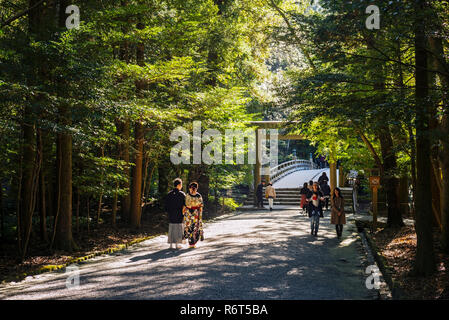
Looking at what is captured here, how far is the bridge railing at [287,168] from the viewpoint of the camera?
31.7 m

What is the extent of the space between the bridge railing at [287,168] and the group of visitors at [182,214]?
20745 millimetres

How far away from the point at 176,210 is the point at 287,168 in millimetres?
26662

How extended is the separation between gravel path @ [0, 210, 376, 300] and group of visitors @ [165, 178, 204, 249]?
35 centimetres

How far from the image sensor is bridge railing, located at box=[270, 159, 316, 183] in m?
31.7

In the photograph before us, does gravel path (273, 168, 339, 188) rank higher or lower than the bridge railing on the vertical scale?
lower

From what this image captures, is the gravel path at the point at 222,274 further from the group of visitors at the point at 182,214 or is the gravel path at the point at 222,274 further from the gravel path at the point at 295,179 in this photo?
the gravel path at the point at 295,179

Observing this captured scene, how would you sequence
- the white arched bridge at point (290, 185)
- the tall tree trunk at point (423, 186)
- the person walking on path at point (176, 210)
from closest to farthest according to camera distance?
the tall tree trunk at point (423, 186), the person walking on path at point (176, 210), the white arched bridge at point (290, 185)

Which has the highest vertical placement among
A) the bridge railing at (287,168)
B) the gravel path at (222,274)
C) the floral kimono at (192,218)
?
the bridge railing at (287,168)

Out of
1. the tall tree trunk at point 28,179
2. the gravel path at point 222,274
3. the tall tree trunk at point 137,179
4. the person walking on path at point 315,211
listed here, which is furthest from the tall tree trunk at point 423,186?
the tall tree trunk at point 137,179

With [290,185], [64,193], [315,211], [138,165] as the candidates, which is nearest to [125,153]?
[138,165]

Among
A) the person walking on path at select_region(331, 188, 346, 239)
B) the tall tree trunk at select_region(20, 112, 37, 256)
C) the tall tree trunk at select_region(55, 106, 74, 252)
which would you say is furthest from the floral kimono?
the person walking on path at select_region(331, 188, 346, 239)

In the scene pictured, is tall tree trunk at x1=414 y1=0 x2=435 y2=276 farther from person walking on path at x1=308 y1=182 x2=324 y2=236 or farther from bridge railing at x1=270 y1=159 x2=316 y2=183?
bridge railing at x1=270 y1=159 x2=316 y2=183

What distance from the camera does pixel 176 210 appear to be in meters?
10.3

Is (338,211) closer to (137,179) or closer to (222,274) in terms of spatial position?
(222,274)
